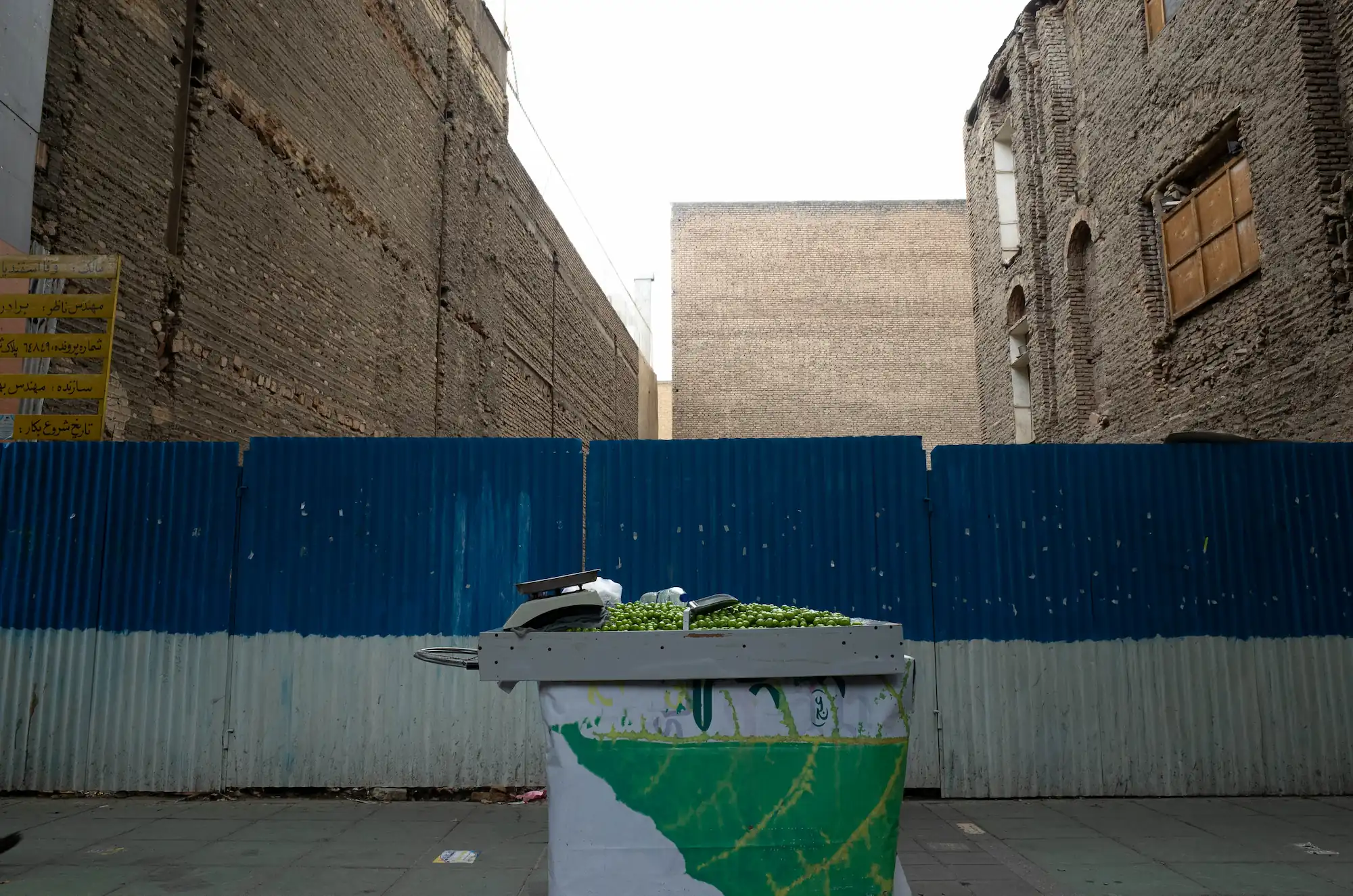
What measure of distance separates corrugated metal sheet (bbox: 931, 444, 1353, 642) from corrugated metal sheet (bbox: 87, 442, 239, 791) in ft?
16.8

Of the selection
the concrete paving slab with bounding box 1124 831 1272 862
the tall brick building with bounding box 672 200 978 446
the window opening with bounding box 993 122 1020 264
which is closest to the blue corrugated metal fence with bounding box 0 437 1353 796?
the concrete paving slab with bounding box 1124 831 1272 862

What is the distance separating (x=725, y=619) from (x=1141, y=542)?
4219 millimetres

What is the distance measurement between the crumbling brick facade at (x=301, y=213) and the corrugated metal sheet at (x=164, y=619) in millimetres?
1780

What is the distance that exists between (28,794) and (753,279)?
28.1 meters

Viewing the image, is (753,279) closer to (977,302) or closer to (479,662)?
(977,302)

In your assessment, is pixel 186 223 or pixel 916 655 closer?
pixel 916 655

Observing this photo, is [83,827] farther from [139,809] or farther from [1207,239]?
[1207,239]

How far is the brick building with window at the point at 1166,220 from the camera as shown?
885 centimetres

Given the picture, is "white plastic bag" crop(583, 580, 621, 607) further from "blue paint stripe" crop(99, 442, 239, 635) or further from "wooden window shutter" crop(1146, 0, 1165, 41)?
"wooden window shutter" crop(1146, 0, 1165, 41)

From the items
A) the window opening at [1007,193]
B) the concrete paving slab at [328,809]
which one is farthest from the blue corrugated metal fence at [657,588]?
the window opening at [1007,193]

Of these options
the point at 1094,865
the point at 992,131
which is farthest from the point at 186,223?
the point at 992,131

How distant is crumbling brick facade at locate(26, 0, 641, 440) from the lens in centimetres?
802

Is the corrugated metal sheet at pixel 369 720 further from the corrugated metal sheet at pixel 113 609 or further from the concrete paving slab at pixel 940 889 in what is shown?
the concrete paving slab at pixel 940 889

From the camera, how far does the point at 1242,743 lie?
6352mm
